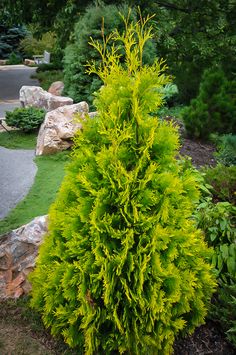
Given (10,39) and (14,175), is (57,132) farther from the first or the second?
(10,39)

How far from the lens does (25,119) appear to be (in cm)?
909

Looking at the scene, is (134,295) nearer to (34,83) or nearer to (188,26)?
(188,26)

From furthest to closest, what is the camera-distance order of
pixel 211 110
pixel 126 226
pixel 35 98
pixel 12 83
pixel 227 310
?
pixel 12 83, pixel 35 98, pixel 211 110, pixel 227 310, pixel 126 226

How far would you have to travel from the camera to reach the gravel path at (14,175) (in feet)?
18.9

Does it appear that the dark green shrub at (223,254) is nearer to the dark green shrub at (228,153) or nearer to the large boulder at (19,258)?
the large boulder at (19,258)

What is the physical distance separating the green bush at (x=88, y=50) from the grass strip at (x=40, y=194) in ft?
9.84

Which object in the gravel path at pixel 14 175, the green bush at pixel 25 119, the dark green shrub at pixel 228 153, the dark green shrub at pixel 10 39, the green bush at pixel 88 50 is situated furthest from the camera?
the dark green shrub at pixel 10 39

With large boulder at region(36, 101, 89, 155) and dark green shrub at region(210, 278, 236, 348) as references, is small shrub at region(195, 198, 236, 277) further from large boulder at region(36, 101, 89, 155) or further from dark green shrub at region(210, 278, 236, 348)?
large boulder at region(36, 101, 89, 155)

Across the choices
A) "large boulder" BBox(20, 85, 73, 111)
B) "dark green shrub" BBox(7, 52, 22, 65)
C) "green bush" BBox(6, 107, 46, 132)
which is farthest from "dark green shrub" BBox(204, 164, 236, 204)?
"dark green shrub" BBox(7, 52, 22, 65)

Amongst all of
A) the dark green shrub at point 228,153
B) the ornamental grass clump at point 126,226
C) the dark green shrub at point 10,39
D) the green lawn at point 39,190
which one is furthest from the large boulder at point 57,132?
the dark green shrub at point 10,39

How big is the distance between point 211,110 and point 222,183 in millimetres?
3439

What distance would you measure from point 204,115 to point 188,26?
6469 millimetres

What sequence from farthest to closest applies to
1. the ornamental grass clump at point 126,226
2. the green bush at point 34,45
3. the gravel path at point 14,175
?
the green bush at point 34,45 → the gravel path at point 14,175 → the ornamental grass clump at point 126,226

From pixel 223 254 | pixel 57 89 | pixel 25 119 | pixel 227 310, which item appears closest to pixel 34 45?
pixel 57 89
